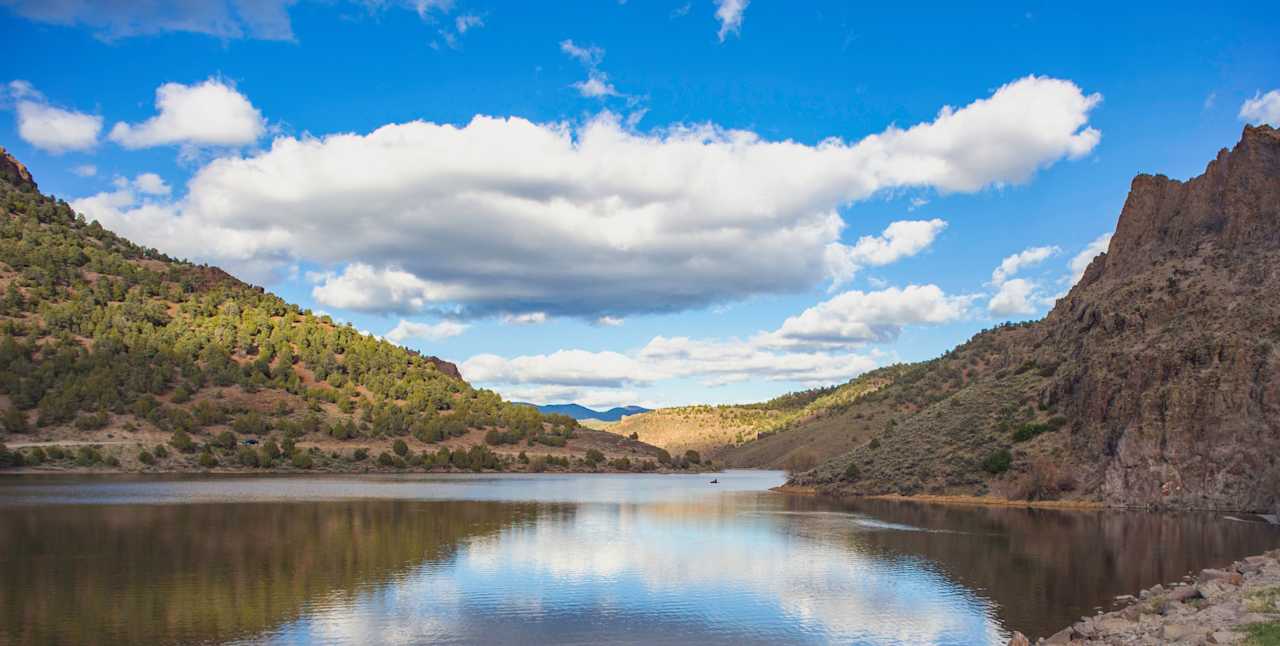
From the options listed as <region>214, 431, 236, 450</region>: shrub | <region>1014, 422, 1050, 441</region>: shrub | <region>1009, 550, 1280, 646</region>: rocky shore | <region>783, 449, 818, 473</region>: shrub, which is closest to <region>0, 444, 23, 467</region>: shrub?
<region>214, 431, 236, 450</region>: shrub

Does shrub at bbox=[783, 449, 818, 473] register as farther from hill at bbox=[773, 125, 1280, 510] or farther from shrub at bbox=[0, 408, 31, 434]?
shrub at bbox=[0, 408, 31, 434]

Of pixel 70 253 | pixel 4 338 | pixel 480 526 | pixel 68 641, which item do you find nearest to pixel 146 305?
pixel 70 253

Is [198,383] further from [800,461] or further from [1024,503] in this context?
[1024,503]

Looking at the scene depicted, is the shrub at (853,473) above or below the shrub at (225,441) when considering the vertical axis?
below

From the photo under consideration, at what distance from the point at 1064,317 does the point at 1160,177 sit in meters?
15.4

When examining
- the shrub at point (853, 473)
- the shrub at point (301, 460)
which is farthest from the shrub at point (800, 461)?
the shrub at point (301, 460)

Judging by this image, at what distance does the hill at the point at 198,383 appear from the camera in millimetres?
113000

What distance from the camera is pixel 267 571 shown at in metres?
32.2

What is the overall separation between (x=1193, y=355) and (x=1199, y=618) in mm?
49016

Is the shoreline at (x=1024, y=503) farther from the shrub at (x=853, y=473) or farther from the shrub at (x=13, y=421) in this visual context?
the shrub at (x=13, y=421)

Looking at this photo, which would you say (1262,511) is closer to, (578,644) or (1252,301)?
(1252,301)

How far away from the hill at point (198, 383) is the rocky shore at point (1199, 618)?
109506mm

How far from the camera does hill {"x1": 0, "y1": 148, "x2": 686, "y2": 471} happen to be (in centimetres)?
11300

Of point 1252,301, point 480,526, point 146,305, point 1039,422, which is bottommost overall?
point 480,526
